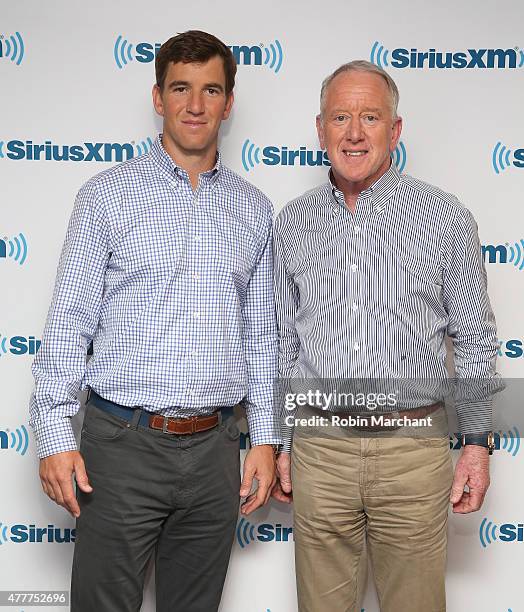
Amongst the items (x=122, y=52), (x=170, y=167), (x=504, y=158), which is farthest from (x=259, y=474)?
(x=122, y=52)

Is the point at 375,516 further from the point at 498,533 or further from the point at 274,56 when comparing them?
the point at 274,56

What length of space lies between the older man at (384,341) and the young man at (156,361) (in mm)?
211

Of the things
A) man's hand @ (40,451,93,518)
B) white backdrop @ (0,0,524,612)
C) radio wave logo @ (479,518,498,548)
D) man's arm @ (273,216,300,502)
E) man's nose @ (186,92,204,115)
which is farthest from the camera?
radio wave logo @ (479,518,498,548)

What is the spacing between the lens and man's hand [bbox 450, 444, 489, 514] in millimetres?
1717

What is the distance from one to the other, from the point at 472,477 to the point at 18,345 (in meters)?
1.34

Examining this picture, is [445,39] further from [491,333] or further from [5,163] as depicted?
[5,163]

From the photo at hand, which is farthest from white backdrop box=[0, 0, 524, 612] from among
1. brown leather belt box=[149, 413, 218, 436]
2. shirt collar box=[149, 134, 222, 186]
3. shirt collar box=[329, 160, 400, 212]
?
brown leather belt box=[149, 413, 218, 436]

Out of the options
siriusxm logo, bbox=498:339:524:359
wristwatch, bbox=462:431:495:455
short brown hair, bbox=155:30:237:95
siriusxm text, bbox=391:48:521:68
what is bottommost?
wristwatch, bbox=462:431:495:455

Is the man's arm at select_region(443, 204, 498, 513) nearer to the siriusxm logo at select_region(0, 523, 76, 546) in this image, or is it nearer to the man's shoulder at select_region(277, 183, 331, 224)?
the man's shoulder at select_region(277, 183, 331, 224)

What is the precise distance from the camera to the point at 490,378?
1729mm

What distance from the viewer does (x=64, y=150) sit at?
2.11 meters

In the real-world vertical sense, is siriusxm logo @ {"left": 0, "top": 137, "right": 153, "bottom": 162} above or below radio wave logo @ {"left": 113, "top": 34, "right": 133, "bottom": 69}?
below

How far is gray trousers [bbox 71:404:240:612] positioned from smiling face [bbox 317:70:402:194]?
713 millimetres

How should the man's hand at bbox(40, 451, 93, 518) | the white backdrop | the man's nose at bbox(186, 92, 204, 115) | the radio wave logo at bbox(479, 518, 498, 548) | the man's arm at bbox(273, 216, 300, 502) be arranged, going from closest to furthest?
the man's hand at bbox(40, 451, 93, 518), the man's nose at bbox(186, 92, 204, 115), the man's arm at bbox(273, 216, 300, 502), the white backdrop, the radio wave logo at bbox(479, 518, 498, 548)
